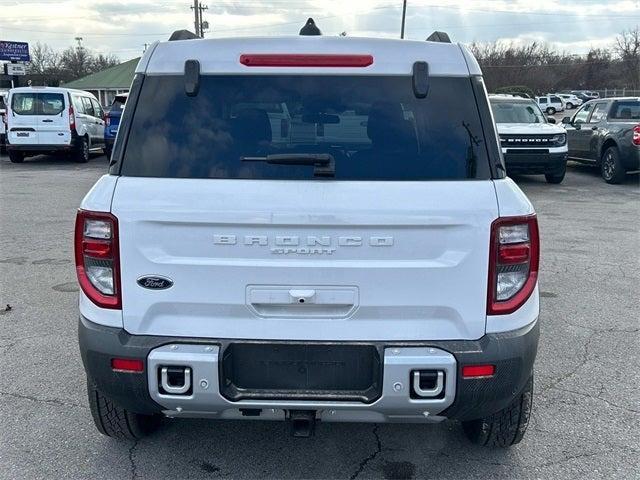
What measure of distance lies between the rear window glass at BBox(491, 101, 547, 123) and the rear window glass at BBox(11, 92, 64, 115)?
39.4 ft

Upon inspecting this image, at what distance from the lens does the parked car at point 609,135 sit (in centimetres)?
1344

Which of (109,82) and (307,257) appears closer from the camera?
(307,257)

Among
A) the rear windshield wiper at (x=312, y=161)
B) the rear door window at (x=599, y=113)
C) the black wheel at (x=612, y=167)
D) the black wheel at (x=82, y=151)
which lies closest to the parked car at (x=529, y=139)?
the black wheel at (x=612, y=167)

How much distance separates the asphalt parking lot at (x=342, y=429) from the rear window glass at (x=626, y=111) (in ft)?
28.6

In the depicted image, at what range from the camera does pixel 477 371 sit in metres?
2.59

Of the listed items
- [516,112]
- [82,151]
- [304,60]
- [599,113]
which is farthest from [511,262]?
[82,151]

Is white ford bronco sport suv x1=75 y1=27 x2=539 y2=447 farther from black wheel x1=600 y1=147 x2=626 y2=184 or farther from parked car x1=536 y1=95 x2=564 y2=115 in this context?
parked car x1=536 y1=95 x2=564 y2=115

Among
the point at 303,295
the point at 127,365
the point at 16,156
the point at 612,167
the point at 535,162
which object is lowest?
the point at 16,156

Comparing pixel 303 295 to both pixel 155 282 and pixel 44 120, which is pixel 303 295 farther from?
pixel 44 120

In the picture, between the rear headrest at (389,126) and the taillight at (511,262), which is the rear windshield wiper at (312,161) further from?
the taillight at (511,262)

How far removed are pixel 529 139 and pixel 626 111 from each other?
273 centimetres

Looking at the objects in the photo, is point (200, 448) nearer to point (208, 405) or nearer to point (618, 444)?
point (208, 405)

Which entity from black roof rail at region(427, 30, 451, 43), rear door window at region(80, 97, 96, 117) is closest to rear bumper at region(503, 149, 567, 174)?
black roof rail at region(427, 30, 451, 43)

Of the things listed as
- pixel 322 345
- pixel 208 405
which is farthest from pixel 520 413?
pixel 208 405
